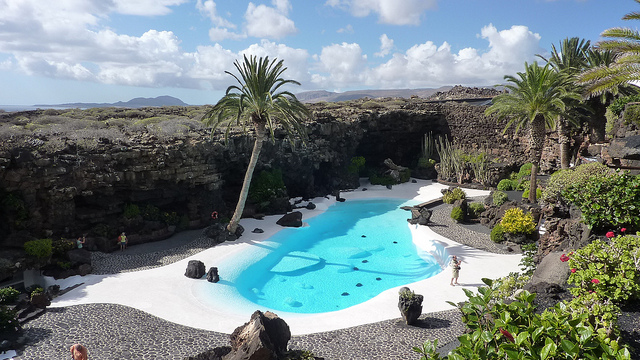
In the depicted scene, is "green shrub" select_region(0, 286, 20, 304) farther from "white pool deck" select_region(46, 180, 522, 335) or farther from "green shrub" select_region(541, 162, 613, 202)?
"green shrub" select_region(541, 162, 613, 202)

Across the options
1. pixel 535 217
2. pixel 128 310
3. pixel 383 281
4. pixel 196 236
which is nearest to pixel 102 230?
pixel 196 236

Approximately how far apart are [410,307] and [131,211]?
14198mm

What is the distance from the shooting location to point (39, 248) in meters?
14.9

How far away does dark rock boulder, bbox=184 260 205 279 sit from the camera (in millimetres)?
15117

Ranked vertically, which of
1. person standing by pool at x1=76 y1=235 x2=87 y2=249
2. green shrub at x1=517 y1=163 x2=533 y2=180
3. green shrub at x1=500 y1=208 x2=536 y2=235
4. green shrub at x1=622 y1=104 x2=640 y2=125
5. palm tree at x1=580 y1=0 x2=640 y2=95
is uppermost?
palm tree at x1=580 y1=0 x2=640 y2=95

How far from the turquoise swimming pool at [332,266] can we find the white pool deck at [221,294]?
106cm

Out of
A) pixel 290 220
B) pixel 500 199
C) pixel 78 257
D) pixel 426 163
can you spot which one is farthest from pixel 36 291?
pixel 426 163

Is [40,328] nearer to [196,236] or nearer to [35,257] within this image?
[35,257]

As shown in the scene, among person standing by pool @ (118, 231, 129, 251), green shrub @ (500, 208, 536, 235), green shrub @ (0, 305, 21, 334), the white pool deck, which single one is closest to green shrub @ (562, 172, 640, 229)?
the white pool deck

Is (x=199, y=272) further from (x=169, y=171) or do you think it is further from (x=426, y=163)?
(x=426, y=163)

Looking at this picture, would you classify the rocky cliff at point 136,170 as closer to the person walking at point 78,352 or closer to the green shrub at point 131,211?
the green shrub at point 131,211

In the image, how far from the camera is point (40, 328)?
11.1m

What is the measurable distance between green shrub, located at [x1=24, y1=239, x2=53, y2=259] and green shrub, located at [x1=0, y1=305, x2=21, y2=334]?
14.4 ft

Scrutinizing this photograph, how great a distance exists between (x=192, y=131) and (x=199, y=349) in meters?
15.2
